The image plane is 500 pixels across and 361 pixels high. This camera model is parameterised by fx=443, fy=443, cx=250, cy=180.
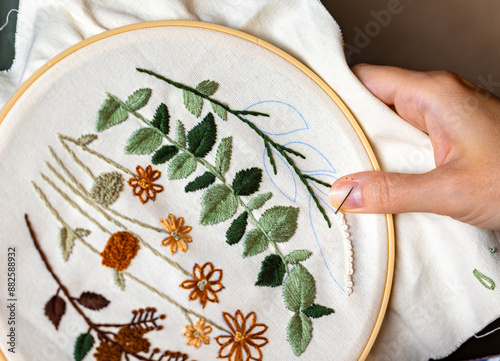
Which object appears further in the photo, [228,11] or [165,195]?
[228,11]

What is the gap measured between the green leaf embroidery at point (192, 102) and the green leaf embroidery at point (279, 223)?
181mm

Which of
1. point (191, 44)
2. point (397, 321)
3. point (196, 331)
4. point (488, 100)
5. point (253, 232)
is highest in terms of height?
point (191, 44)

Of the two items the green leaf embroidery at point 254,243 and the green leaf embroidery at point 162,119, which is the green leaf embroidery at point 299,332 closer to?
the green leaf embroidery at point 254,243

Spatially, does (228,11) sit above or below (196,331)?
above

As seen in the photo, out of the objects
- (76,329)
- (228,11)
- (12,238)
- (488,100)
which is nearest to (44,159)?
(12,238)

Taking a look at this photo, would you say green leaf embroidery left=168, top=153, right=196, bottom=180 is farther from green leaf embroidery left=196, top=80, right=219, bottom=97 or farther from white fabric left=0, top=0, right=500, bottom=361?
white fabric left=0, top=0, right=500, bottom=361

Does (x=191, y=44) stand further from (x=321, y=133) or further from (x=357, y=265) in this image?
(x=357, y=265)

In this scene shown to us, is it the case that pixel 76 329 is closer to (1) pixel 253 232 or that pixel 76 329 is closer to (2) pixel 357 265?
(1) pixel 253 232

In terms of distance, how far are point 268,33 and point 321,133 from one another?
211 millimetres

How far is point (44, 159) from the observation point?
1.96 feet

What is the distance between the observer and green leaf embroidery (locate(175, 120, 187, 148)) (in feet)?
2.11

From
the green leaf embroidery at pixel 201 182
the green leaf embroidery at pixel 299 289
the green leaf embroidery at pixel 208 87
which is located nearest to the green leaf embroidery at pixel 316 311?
the green leaf embroidery at pixel 299 289

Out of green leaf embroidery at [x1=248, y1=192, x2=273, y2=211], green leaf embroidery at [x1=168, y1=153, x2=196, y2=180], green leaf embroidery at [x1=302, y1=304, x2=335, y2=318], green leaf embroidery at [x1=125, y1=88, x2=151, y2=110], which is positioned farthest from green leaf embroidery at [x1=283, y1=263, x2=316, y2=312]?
green leaf embroidery at [x1=125, y1=88, x2=151, y2=110]

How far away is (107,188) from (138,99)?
13cm
